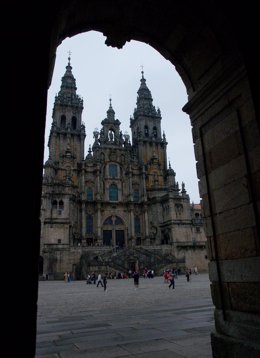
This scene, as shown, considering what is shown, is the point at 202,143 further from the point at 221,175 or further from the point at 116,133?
the point at 116,133

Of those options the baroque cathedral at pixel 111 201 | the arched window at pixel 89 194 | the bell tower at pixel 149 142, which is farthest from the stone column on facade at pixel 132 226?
the arched window at pixel 89 194

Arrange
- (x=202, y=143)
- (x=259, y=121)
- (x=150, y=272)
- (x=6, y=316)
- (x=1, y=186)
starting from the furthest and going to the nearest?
1. (x=150, y=272)
2. (x=202, y=143)
3. (x=259, y=121)
4. (x=1, y=186)
5. (x=6, y=316)

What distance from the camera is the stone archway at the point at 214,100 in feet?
11.2

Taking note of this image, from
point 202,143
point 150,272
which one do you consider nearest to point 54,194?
point 150,272

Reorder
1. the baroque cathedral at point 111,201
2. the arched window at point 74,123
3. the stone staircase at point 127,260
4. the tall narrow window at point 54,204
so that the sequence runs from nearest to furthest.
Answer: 1. the stone staircase at point 127,260
2. the baroque cathedral at point 111,201
3. the tall narrow window at point 54,204
4. the arched window at point 74,123

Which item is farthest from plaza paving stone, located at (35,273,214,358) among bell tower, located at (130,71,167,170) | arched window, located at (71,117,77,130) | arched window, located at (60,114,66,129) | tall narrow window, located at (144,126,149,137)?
tall narrow window, located at (144,126,149,137)

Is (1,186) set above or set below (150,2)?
below

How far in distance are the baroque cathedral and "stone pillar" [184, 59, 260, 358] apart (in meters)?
37.5

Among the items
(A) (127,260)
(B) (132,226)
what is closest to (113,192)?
(B) (132,226)

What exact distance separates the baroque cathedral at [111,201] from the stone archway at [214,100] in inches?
1480

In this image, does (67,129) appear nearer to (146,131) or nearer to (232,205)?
(146,131)

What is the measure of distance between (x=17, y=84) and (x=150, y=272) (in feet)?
122

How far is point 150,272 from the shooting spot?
124 ft

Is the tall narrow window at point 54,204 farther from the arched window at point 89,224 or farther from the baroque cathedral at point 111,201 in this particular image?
the arched window at point 89,224
